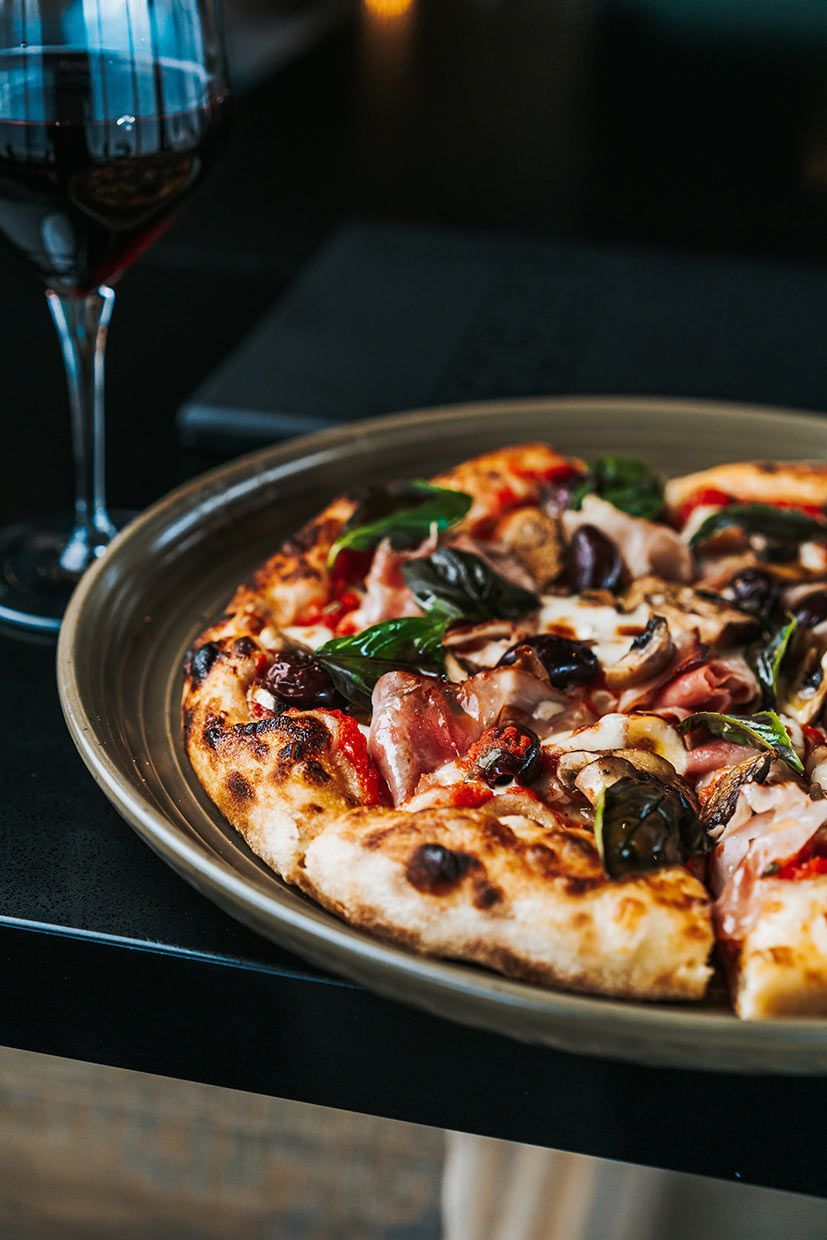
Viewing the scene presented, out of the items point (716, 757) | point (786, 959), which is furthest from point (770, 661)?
point (786, 959)

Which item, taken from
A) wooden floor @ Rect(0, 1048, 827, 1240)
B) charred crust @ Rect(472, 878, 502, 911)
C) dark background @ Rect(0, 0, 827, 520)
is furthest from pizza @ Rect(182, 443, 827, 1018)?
dark background @ Rect(0, 0, 827, 520)

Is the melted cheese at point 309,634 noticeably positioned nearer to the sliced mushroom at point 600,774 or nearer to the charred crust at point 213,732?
the charred crust at point 213,732

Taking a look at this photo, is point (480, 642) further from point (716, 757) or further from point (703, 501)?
point (703, 501)

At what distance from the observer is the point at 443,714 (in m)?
1.52

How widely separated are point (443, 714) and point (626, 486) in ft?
2.46

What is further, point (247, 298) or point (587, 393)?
point (247, 298)

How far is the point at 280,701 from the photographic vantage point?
1.61 metres

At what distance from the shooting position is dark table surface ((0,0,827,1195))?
1339 mm

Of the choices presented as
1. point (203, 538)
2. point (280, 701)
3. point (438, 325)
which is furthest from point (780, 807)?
point (438, 325)

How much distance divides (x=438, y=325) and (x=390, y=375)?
304mm

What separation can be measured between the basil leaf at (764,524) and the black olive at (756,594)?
0.45ft

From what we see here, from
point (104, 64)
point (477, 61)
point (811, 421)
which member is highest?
point (104, 64)

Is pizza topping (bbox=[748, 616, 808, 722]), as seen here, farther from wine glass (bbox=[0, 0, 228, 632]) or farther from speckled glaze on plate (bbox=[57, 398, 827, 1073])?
wine glass (bbox=[0, 0, 228, 632])

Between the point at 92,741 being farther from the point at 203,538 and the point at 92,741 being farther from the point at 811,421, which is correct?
the point at 811,421
